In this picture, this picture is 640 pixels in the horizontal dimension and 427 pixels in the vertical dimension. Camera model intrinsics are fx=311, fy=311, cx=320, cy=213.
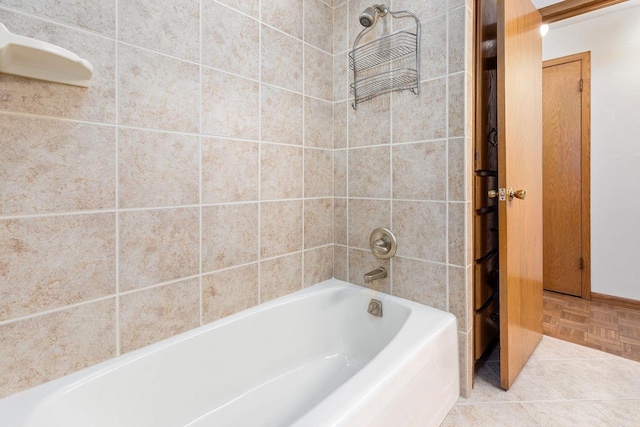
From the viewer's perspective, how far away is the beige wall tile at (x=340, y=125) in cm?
178

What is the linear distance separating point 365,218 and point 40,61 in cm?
139

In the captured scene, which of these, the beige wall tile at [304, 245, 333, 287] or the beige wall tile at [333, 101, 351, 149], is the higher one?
the beige wall tile at [333, 101, 351, 149]

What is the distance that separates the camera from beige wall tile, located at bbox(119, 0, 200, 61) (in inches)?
41.7

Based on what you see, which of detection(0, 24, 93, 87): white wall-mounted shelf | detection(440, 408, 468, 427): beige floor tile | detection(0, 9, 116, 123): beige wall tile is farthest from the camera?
detection(440, 408, 468, 427): beige floor tile

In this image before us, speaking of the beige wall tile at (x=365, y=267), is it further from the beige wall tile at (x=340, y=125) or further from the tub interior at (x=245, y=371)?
the beige wall tile at (x=340, y=125)

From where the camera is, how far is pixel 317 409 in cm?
77

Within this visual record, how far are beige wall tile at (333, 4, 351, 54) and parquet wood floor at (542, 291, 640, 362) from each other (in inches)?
87.7

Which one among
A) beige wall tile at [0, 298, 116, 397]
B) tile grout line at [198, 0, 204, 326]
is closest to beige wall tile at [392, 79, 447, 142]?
tile grout line at [198, 0, 204, 326]

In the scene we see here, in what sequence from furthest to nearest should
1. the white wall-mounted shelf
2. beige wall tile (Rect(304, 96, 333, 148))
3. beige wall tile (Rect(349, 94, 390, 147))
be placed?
beige wall tile (Rect(304, 96, 333, 148)), beige wall tile (Rect(349, 94, 390, 147)), the white wall-mounted shelf

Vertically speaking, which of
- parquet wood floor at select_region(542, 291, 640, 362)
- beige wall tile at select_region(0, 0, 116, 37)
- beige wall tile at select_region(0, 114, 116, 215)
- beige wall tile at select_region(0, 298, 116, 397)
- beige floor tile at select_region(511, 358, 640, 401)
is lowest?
beige floor tile at select_region(511, 358, 640, 401)

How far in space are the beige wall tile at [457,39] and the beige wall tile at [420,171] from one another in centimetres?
33

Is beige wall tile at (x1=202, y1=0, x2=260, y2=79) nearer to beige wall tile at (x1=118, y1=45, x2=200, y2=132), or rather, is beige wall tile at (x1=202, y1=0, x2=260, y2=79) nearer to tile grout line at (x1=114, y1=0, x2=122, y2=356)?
beige wall tile at (x1=118, y1=45, x2=200, y2=132)

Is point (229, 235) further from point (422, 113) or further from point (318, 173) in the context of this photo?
point (422, 113)

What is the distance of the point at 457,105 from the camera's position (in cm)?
134
